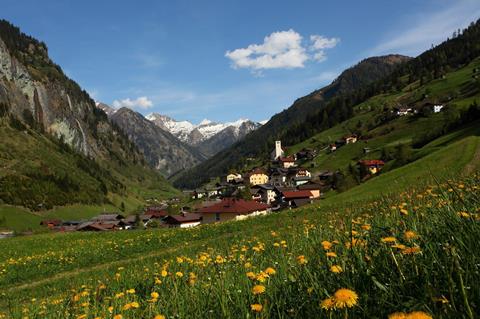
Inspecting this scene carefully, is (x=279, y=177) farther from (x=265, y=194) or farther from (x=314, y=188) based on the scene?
(x=314, y=188)

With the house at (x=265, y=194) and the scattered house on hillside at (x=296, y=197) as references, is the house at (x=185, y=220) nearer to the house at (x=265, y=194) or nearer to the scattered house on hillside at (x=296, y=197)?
the scattered house on hillside at (x=296, y=197)

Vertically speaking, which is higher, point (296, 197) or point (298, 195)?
point (298, 195)

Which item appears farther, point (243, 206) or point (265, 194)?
point (265, 194)

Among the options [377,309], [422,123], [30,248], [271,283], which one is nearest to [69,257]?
[30,248]

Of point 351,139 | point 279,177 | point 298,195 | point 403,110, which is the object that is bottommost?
point 298,195

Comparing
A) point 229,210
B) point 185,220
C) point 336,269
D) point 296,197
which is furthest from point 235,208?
point 336,269

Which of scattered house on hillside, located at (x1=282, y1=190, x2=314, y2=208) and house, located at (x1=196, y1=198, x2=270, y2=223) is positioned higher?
house, located at (x1=196, y1=198, x2=270, y2=223)

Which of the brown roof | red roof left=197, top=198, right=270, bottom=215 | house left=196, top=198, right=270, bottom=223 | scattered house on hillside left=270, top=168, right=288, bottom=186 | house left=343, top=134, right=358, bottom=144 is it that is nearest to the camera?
house left=196, top=198, right=270, bottom=223

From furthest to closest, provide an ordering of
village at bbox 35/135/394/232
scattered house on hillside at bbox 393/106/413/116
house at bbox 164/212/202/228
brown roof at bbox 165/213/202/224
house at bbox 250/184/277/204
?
scattered house on hillside at bbox 393/106/413/116 → house at bbox 250/184/277/204 → brown roof at bbox 165/213/202/224 → house at bbox 164/212/202/228 → village at bbox 35/135/394/232

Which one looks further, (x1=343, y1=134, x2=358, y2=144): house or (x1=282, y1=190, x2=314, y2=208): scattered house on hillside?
(x1=343, y1=134, x2=358, y2=144): house

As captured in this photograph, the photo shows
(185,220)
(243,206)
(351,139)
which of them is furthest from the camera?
(351,139)

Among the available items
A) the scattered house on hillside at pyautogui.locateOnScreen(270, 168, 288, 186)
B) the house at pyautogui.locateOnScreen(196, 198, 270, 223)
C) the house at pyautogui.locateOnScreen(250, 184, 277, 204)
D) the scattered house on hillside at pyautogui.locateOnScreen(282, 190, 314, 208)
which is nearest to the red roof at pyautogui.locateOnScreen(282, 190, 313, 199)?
the scattered house on hillside at pyautogui.locateOnScreen(282, 190, 314, 208)

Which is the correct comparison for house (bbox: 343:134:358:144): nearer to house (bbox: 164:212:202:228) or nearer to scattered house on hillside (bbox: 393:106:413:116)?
scattered house on hillside (bbox: 393:106:413:116)

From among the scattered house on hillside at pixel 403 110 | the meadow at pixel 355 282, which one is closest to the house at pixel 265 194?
the scattered house on hillside at pixel 403 110
